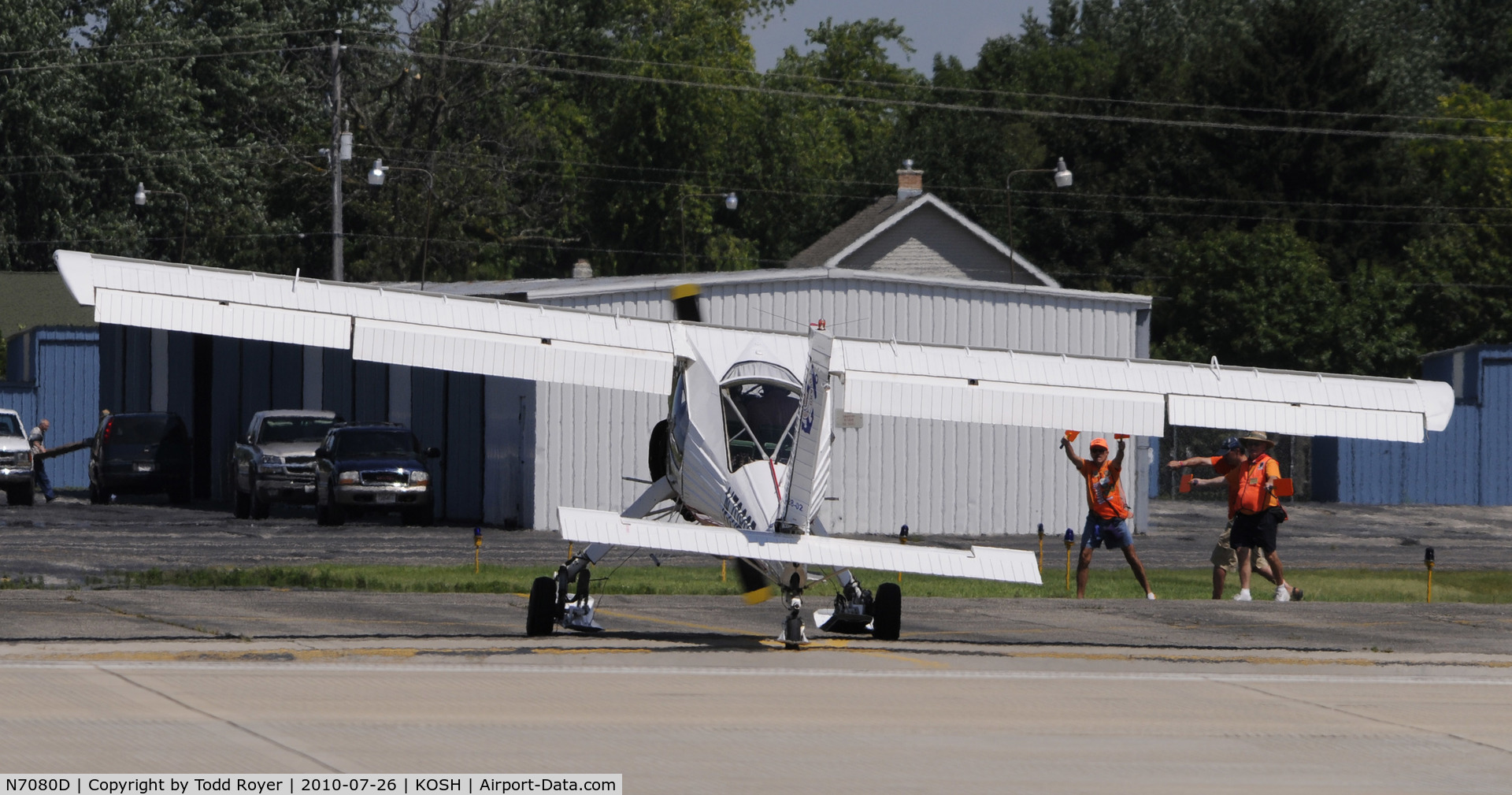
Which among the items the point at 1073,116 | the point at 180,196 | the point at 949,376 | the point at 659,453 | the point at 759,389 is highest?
the point at 1073,116

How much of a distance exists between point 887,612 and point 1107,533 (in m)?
5.21

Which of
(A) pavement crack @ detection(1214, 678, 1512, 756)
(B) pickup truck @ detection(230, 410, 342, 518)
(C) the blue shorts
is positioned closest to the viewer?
(A) pavement crack @ detection(1214, 678, 1512, 756)

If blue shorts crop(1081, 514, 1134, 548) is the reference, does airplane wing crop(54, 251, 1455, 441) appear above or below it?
above

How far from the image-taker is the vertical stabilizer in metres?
13.2

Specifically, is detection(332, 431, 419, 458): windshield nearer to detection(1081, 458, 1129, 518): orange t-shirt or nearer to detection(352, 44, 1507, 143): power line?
detection(1081, 458, 1129, 518): orange t-shirt

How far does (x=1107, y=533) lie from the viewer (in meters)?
19.5

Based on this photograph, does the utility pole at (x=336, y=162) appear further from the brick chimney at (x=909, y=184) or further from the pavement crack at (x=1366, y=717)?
the pavement crack at (x=1366, y=717)

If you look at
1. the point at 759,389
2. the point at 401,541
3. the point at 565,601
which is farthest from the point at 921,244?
the point at 759,389

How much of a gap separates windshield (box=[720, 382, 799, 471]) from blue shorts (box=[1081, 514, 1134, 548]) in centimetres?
644

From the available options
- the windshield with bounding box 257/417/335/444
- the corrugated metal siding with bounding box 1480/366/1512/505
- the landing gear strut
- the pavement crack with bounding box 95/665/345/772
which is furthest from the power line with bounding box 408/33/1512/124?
the pavement crack with bounding box 95/665/345/772

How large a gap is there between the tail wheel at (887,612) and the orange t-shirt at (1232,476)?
5.56 m

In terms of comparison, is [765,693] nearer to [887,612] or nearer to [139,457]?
[887,612]

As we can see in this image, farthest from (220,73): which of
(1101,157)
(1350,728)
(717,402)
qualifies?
(1350,728)

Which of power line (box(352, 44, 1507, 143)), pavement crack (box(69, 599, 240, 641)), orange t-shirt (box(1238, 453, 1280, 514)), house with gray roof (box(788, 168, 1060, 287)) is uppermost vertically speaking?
power line (box(352, 44, 1507, 143))
